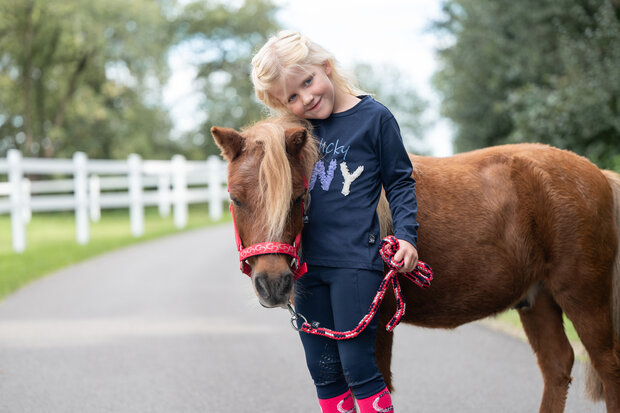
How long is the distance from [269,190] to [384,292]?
613 millimetres

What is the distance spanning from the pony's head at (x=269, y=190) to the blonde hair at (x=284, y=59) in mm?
181

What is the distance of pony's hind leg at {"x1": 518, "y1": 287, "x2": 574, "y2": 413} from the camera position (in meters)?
3.51

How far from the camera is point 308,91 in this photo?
2.53 meters

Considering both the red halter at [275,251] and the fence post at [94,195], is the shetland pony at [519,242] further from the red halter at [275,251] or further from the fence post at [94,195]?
the fence post at [94,195]

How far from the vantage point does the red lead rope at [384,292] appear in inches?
95.1

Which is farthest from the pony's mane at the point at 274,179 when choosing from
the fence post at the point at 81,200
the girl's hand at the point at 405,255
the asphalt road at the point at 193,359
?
the fence post at the point at 81,200

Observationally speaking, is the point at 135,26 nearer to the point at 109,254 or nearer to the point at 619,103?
the point at 109,254

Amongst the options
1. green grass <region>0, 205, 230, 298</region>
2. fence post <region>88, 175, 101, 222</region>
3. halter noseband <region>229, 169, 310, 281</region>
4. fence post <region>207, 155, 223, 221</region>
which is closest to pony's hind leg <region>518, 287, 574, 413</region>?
halter noseband <region>229, 169, 310, 281</region>

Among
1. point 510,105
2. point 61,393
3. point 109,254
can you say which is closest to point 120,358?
point 61,393

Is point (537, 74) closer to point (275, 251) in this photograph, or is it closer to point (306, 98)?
point (306, 98)

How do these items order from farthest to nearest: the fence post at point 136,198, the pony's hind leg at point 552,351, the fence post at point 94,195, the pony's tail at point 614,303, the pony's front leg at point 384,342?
the fence post at point 136,198
the fence post at point 94,195
the pony's hind leg at point 552,351
the pony's tail at point 614,303
the pony's front leg at point 384,342

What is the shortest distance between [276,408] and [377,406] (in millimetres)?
1638

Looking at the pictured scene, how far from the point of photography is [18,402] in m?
4.10

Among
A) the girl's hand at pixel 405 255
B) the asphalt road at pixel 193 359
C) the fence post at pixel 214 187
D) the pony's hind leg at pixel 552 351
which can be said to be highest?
the girl's hand at pixel 405 255
